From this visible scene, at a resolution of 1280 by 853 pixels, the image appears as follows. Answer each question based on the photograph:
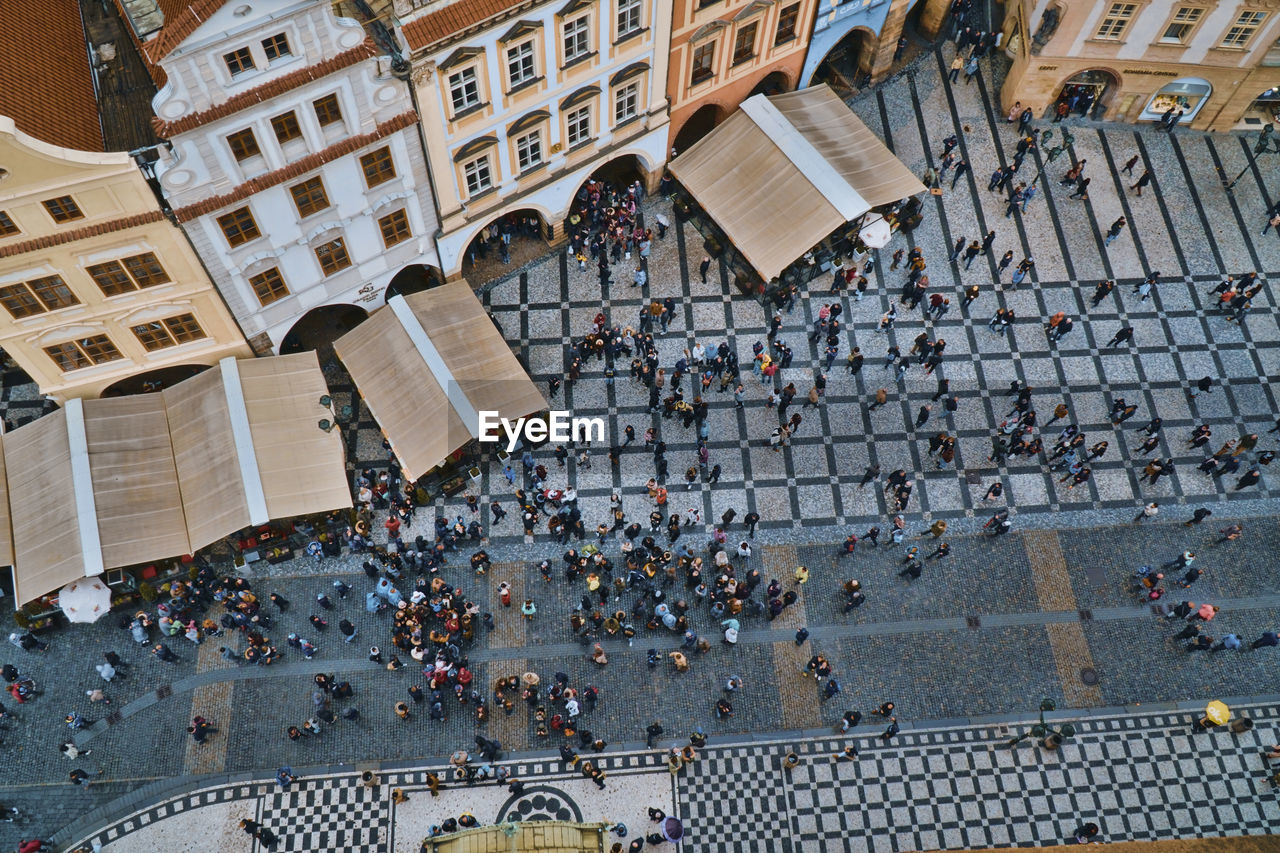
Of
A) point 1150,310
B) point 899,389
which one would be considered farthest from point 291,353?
point 1150,310

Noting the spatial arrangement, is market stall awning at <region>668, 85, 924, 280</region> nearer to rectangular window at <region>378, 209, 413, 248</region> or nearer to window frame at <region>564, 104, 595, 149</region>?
window frame at <region>564, 104, 595, 149</region>

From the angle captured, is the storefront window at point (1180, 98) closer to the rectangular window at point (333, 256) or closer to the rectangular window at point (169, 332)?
the rectangular window at point (333, 256)

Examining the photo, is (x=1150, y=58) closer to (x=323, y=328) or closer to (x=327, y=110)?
(x=327, y=110)

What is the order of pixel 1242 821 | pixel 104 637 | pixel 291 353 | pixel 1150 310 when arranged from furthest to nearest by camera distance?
pixel 1150 310, pixel 291 353, pixel 104 637, pixel 1242 821

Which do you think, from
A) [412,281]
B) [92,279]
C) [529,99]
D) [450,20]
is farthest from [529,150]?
[92,279]

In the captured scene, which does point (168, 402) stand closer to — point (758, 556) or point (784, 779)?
point (758, 556)

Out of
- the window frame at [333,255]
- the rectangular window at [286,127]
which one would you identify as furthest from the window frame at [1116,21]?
the rectangular window at [286,127]
